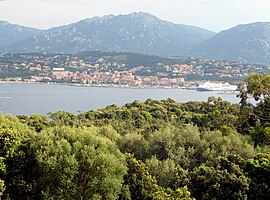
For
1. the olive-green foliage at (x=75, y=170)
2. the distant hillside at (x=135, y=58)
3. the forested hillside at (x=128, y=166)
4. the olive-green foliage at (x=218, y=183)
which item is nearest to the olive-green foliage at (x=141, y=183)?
the forested hillside at (x=128, y=166)

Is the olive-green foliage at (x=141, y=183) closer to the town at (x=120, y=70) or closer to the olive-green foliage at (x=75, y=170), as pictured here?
the olive-green foliage at (x=75, y=170)

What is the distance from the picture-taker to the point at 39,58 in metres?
154

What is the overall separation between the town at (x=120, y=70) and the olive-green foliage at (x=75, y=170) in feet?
312

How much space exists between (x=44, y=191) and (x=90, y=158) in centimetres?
187

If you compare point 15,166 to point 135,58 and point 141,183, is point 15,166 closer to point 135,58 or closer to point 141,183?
point 141,183

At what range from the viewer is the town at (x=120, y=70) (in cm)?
11681

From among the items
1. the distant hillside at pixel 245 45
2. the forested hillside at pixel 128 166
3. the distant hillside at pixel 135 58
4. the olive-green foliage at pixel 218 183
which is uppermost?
the distant hillside at pixel 245 45

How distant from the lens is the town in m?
117

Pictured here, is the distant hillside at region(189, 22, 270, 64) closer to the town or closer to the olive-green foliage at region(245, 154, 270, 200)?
the town

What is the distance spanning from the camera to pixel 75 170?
38.8 feet

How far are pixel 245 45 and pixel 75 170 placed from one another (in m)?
171

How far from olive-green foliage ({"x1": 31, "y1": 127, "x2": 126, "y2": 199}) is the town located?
312ft

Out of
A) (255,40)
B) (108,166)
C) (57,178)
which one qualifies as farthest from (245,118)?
(255,40)

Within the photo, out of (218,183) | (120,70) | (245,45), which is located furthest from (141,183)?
(245,45)
